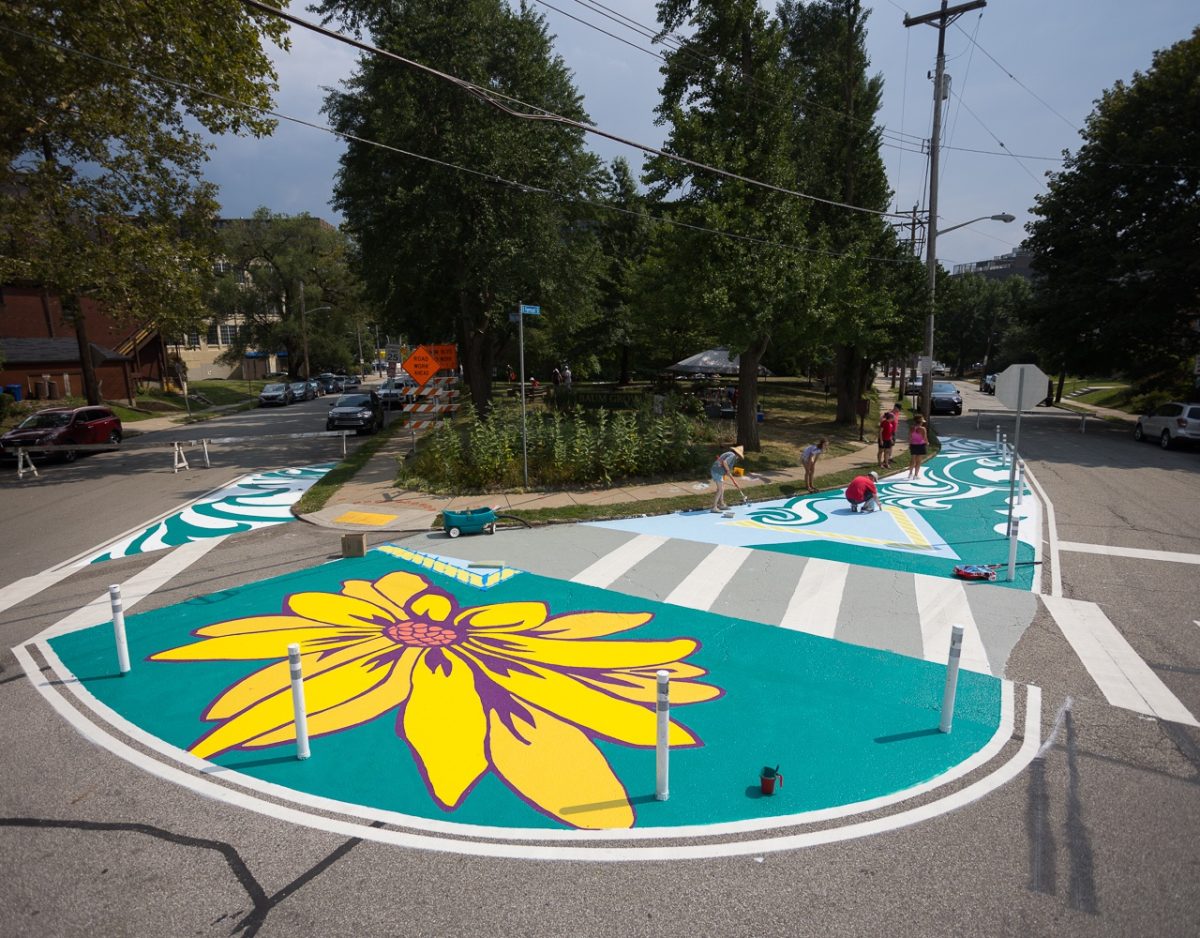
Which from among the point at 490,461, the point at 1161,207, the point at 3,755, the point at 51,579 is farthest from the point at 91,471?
the point at 1161,207

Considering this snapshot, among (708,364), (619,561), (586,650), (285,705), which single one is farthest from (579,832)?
(708,364)

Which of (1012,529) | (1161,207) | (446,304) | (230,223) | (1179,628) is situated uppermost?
(230,223)

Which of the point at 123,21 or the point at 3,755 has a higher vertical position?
the point at 123,21

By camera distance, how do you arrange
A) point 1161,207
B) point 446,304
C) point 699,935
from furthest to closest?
1. point 1161,207
2. point 446,304
3. point 699,935

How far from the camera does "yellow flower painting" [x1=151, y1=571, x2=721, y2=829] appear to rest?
5297 mm

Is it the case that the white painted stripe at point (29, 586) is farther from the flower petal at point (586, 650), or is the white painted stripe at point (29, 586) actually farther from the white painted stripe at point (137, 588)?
the flower petal at point (586, 650)

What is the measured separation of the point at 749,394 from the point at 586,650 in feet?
45.2

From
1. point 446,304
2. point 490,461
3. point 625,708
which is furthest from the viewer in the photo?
point 446,304

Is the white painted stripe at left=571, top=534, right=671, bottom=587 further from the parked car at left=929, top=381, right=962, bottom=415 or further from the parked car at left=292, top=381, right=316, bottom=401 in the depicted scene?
the parked car at left=292, top=381, right=316, bottom=401

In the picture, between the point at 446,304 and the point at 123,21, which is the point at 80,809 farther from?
the point at 446,304

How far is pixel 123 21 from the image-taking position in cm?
1638

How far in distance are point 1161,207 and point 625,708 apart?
3558 centimetres

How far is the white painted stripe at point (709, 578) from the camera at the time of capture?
9055 millimetres

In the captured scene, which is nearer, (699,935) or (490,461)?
(699,935)
